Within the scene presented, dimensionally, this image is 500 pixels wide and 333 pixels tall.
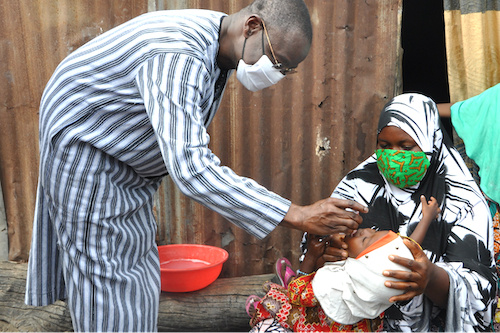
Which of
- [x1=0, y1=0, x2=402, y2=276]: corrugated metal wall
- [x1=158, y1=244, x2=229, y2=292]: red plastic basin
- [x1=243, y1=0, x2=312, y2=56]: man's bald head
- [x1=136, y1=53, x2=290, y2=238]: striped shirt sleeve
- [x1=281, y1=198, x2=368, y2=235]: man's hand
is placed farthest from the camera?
[x1=0, y1=0, x2=402, y2=276]: corrugated metal wall

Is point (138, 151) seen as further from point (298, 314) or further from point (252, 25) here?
point (298, 314)

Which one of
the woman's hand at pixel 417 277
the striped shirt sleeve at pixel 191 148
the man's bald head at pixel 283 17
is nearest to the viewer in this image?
the striped shirt sleeve at pixel 191 148

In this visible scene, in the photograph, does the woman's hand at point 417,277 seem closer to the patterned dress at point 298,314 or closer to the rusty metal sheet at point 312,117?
the patterned dress at point 298,314

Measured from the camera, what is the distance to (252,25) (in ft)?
5.89

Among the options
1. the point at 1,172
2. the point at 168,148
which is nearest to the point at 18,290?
the point at 1,172

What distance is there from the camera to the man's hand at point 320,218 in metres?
1.64

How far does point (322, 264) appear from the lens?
8.76ft

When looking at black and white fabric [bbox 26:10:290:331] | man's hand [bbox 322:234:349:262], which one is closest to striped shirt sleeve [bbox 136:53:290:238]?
black and white fabric [bbox 26:10:290:331]

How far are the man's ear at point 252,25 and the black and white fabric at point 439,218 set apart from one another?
4.62ft

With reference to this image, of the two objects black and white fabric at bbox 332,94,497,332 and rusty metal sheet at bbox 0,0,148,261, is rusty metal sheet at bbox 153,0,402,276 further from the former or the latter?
rusty metal sheet at bbox 0,0,148,261

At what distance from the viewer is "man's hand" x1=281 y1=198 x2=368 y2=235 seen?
164 cm

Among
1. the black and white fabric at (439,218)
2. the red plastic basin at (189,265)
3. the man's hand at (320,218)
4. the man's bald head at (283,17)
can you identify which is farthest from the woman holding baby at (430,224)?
the man's bald head at (283,17)

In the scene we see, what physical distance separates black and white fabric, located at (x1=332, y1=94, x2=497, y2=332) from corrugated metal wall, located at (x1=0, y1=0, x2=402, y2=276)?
553 mm

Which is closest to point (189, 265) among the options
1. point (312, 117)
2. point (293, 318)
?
point (293, 318)
